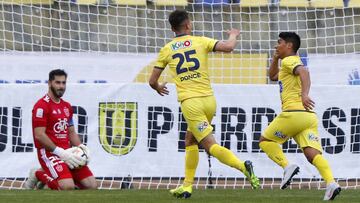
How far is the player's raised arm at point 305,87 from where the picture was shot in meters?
10.2

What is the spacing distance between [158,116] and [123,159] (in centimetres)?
82

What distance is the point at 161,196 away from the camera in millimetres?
10992

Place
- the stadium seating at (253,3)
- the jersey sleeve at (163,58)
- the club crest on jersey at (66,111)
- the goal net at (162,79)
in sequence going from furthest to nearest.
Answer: the stadium seating at (253,3) < the goal net at (162,79) < the club crest on jersey at (66,111) < the jersey sleeve at (163,58)

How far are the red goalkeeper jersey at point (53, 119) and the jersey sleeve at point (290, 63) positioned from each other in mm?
3245

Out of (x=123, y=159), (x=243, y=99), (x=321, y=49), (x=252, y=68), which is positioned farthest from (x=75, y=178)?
(x=321, y=49)

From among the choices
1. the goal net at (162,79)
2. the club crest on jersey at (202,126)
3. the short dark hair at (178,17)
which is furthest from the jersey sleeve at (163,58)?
the goal net at (162,79)

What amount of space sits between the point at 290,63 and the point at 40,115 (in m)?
3.47

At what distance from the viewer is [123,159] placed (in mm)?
14422

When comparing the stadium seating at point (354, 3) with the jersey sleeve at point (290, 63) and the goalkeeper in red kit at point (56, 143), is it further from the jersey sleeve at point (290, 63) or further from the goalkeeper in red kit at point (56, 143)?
the jersey sleeve at point (290, 63)

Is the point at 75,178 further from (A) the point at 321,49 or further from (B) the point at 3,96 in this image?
(A) the point at 321,49

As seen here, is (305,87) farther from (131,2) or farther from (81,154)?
(131,2)

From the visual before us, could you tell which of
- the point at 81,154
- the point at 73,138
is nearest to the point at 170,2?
the point at 73,138

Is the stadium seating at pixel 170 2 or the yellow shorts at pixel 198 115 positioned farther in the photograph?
the stadium seating at pixel 170 2

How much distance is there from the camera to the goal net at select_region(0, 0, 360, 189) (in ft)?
47.4
